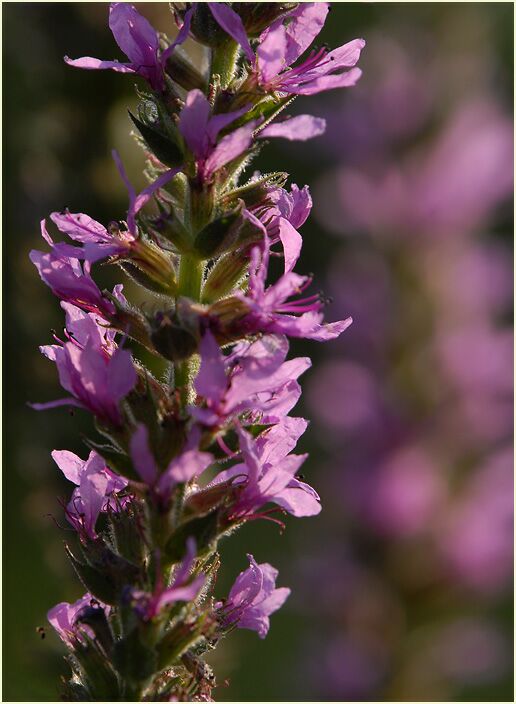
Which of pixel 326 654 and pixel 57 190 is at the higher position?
pixel 57 190

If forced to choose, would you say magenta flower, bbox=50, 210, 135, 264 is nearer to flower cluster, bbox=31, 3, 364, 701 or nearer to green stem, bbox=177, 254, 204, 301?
flower cluster, bbox=31, 3, 364, 701

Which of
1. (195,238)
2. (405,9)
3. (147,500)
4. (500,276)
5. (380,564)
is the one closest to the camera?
(147,500)

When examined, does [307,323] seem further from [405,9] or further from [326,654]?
[405,9]

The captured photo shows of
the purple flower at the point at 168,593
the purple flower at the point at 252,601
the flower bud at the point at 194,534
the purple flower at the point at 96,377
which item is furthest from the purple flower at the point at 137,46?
the purple flower at the point at 252,601

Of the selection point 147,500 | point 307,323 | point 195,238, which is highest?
point 195,238

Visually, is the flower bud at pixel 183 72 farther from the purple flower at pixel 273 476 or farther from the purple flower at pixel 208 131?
the purple flower at pixel 273 476

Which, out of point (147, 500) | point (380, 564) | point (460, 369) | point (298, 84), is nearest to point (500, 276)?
point (460, 369)

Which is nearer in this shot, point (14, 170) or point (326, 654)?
point (14, 170)
